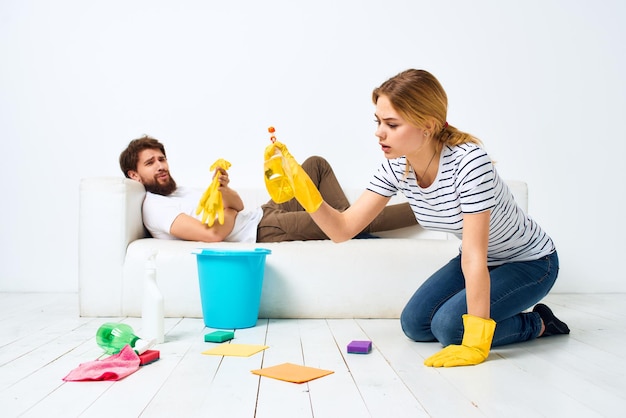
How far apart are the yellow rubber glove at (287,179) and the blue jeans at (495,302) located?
53cm

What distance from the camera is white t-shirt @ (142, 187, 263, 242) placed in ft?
8.59

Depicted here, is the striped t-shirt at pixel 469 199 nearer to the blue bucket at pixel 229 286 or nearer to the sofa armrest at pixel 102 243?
the blue bucket at pixel 229 286

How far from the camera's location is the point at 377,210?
6.29 ft

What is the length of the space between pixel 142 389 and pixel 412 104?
0.99 meters

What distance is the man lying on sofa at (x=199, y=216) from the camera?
2576 millimetres

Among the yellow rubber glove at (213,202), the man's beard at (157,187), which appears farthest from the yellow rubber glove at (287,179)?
the man's beard at (157,187)

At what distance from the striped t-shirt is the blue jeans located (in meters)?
0.06

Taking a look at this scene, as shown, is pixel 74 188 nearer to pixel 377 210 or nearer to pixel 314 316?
pixel 314 316

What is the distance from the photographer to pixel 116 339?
1.75 meters

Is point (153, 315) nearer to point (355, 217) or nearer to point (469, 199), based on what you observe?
point (355, 217)

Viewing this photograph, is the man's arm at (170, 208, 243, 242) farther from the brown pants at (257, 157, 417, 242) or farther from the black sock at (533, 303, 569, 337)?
the black sock at (533, 303, 569, 337)

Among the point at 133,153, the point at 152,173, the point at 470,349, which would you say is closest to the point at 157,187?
the point at 152,173

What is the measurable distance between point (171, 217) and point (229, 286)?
56 cm

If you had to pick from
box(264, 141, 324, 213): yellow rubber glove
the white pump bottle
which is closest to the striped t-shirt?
box(264, 141, 324, 213): yellow rubber glove
